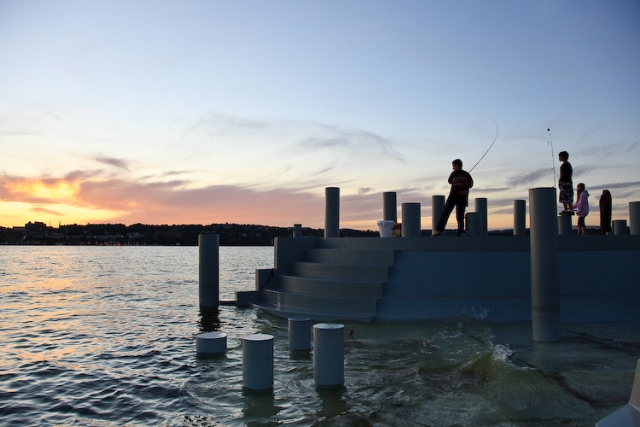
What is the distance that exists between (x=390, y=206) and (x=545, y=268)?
9.68m

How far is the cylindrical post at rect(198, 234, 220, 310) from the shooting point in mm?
17422

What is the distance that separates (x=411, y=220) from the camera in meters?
15.1

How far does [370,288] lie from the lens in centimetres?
1320

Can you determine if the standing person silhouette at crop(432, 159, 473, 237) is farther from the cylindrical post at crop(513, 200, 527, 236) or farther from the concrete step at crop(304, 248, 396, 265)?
the cylindrical post at crop(513, 200, 527, 236)

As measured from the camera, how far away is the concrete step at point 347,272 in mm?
13609

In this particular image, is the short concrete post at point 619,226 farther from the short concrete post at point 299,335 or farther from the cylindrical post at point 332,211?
the short concrete post at point 299,335

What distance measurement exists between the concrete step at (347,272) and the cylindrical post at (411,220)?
6.18 ft

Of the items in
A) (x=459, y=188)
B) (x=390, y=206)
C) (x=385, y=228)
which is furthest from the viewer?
(x=390, y=206)

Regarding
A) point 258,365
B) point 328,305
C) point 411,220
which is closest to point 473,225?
point 411,220

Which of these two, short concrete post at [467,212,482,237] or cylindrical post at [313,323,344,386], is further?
short concrete post at [467,212,482,237]

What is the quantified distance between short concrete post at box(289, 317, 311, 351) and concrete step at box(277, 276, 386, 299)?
3.48m

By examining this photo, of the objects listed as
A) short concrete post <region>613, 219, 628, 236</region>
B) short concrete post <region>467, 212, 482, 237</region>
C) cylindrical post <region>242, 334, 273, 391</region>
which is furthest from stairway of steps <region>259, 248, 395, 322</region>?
short concrete post <region>613, 219, 628, 236</region>

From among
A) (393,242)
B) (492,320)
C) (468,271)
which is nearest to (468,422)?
(492,320)

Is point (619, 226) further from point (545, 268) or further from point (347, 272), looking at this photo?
point (545, 268)
